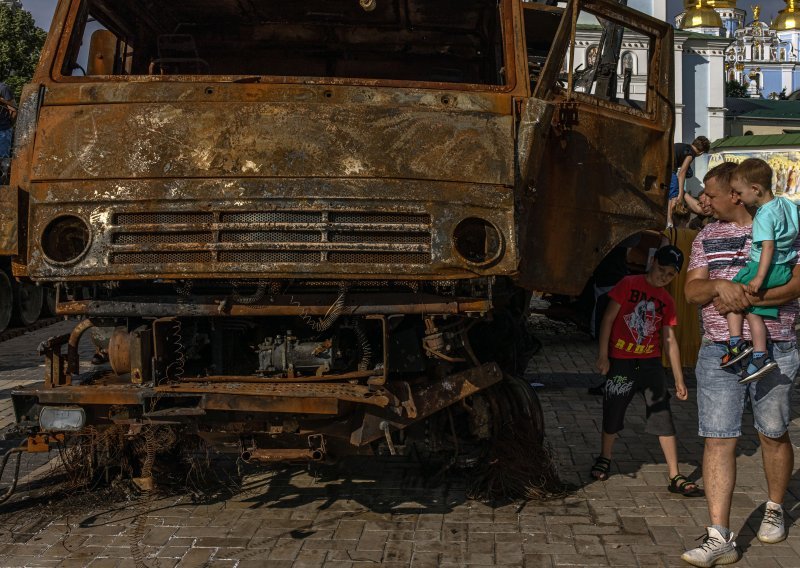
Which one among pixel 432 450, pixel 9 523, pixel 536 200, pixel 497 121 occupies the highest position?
pixel 497 121

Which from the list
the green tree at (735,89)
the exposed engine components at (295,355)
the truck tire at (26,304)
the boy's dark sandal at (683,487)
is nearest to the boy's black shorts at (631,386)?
the boy's dark sandal at (683,487)

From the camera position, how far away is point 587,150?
5820mm

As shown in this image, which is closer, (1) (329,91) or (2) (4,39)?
(1) (329,91)

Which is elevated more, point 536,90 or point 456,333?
point 536,90

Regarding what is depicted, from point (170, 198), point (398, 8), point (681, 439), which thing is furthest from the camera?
point (681, 439)

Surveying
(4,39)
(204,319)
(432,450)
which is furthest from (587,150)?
(4,39)

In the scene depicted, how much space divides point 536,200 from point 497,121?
539 mm

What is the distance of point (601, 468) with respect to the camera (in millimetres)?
6375

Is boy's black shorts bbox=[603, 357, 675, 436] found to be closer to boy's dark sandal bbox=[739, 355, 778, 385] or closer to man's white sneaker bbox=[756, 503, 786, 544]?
man's white sneaker bbox=[756, 503, 786, 544]

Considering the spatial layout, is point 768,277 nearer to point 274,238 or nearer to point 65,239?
point 274,238

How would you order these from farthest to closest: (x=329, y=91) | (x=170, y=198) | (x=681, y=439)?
1. (x=681, y=439)
2. (x=329, y=91)
3. (x=170, y=198)

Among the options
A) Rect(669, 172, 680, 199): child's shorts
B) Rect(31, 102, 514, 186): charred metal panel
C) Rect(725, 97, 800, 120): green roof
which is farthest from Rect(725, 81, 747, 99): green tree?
Rect(31, 102, 514, 186): charred metal panel

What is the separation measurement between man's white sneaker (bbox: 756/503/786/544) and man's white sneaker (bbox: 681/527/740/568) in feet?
1.01

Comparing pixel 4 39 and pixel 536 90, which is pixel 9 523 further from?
pixel 4 39
